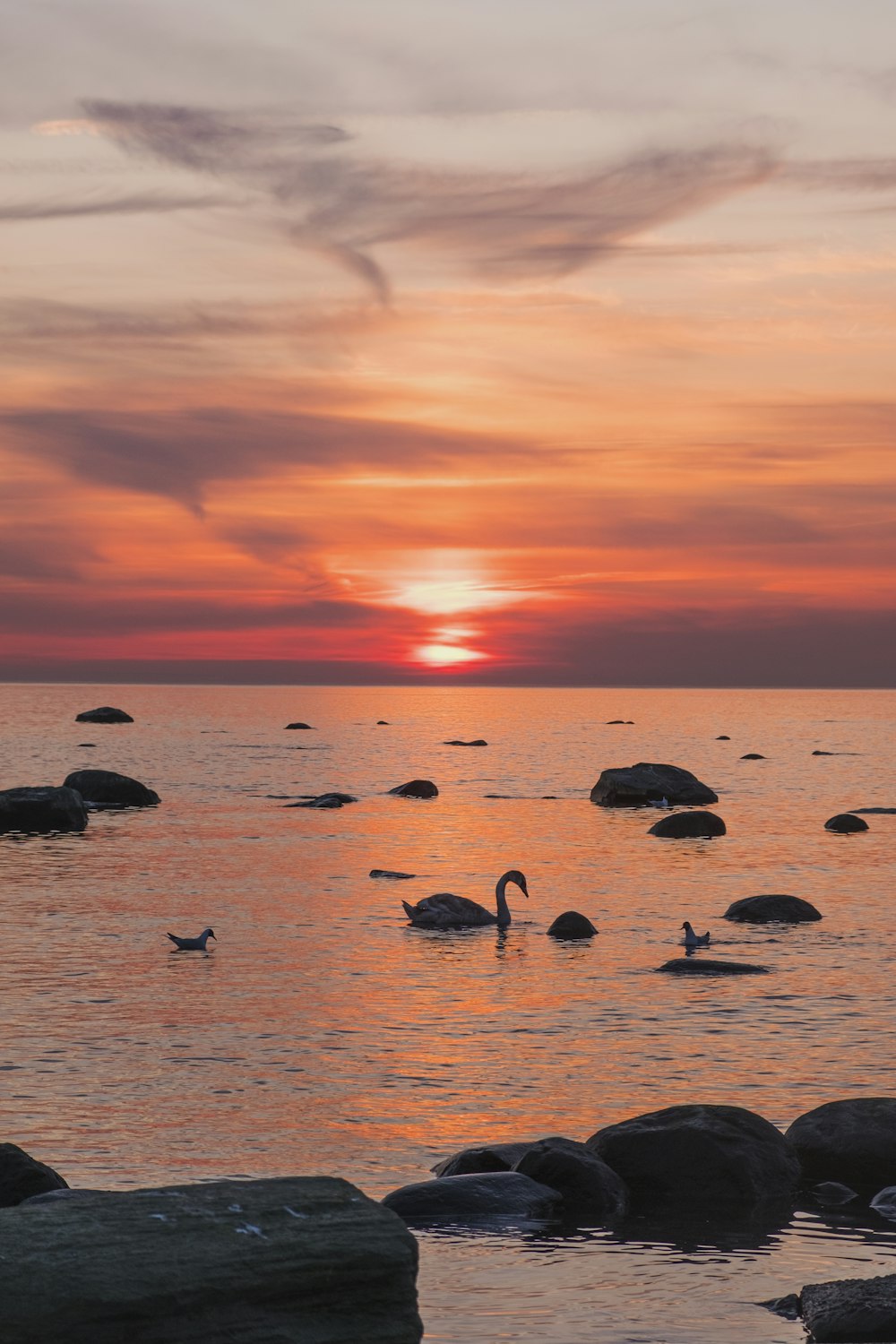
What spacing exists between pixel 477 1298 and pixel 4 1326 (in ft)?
12.7

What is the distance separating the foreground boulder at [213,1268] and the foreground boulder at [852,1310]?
2.80m

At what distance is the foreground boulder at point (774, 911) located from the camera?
31016 mm

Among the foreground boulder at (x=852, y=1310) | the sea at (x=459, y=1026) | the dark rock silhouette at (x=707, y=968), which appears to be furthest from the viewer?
the dark rock silhouette at (x=707, y=968)

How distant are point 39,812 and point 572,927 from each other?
28507mm

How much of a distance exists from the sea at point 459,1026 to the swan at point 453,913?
589mm

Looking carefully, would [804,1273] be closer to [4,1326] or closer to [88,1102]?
[4,1326]

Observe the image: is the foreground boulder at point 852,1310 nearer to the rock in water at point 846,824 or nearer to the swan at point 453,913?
the swan at point 453,913

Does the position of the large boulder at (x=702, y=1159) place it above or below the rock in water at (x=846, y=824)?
below

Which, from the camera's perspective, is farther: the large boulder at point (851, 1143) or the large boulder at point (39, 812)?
the large boulder at point (39, 812)

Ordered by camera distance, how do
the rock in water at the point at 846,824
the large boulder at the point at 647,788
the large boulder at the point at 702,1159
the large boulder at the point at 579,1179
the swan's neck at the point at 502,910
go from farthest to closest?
the large boulder at the point at 647,788, the rock in water at the point at 846,824, the swan's neck at the point at 502,910, the large boulder at the point at 702,1159, the large boulder at the point at 579,1179

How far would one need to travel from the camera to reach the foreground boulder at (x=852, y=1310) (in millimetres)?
9688

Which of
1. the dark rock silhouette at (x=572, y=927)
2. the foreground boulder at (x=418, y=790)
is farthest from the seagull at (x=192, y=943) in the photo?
the foreground boulder at (x=418, y=790)

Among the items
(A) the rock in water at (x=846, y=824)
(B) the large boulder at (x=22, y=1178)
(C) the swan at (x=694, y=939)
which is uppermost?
(A) the rock in water at (x=846, y=824)

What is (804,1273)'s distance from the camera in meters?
11.4
